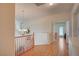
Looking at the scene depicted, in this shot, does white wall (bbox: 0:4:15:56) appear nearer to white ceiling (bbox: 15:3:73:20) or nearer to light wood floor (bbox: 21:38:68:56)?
white ceiling (bbox: 15:3:73:20)

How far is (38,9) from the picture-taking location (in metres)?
1.73

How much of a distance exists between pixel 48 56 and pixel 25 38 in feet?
1.49

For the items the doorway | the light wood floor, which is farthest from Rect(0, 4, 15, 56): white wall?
the doorway

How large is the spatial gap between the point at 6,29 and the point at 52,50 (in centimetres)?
68

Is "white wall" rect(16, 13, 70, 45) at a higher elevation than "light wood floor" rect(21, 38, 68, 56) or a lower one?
higher

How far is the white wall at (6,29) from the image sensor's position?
1561 millimetres

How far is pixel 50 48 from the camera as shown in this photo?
170 cm

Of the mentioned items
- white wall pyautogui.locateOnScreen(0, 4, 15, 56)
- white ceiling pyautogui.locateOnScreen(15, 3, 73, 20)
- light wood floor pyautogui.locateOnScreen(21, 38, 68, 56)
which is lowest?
light wood floor pyautogui.locateOnScreen(21, 38, 68, 56)

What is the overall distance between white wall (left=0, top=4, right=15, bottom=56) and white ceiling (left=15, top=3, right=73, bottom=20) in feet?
0.43

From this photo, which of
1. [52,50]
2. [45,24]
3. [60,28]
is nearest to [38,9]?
[45,24]

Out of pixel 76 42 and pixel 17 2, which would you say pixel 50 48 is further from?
pixel 17 2

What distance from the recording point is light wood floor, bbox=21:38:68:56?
64.8 inches

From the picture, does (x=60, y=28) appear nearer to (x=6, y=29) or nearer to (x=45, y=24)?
(x=45, y=24)

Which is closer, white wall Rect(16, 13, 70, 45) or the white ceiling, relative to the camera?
the white ceiling
